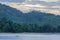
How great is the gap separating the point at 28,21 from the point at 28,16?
0.21 metres

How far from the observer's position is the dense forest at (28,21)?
31.7 feet

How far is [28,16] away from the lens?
9.72m

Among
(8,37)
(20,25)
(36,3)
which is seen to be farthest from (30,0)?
(8,37)

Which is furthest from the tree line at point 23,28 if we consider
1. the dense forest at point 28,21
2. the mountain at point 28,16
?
the mountain at point 28,16

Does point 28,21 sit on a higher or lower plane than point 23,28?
higher

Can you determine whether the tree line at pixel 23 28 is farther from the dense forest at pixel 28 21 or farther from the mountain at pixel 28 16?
the mountain at pixel 28 16

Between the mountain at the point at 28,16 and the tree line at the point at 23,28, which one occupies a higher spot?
the mountain at the point at 28,16

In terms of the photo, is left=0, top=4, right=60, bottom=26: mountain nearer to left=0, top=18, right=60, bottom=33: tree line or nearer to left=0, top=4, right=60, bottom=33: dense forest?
left=0, top=4, right=60, bottom=33: dense forest

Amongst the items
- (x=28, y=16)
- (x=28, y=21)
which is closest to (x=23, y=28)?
(x=28, y=21)

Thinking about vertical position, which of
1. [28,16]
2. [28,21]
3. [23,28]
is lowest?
[23,28]

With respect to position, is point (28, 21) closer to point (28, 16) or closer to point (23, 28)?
point (28, 16)

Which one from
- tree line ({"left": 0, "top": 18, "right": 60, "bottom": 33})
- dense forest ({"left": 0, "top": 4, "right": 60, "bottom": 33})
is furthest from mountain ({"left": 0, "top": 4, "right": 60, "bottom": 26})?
tree line ({"left": 0, "top": 18, "right": 60, "bottom": 33})

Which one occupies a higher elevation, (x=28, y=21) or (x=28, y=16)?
(x=28, y=16)

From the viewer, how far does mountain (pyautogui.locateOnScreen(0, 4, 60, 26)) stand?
9688 mm
